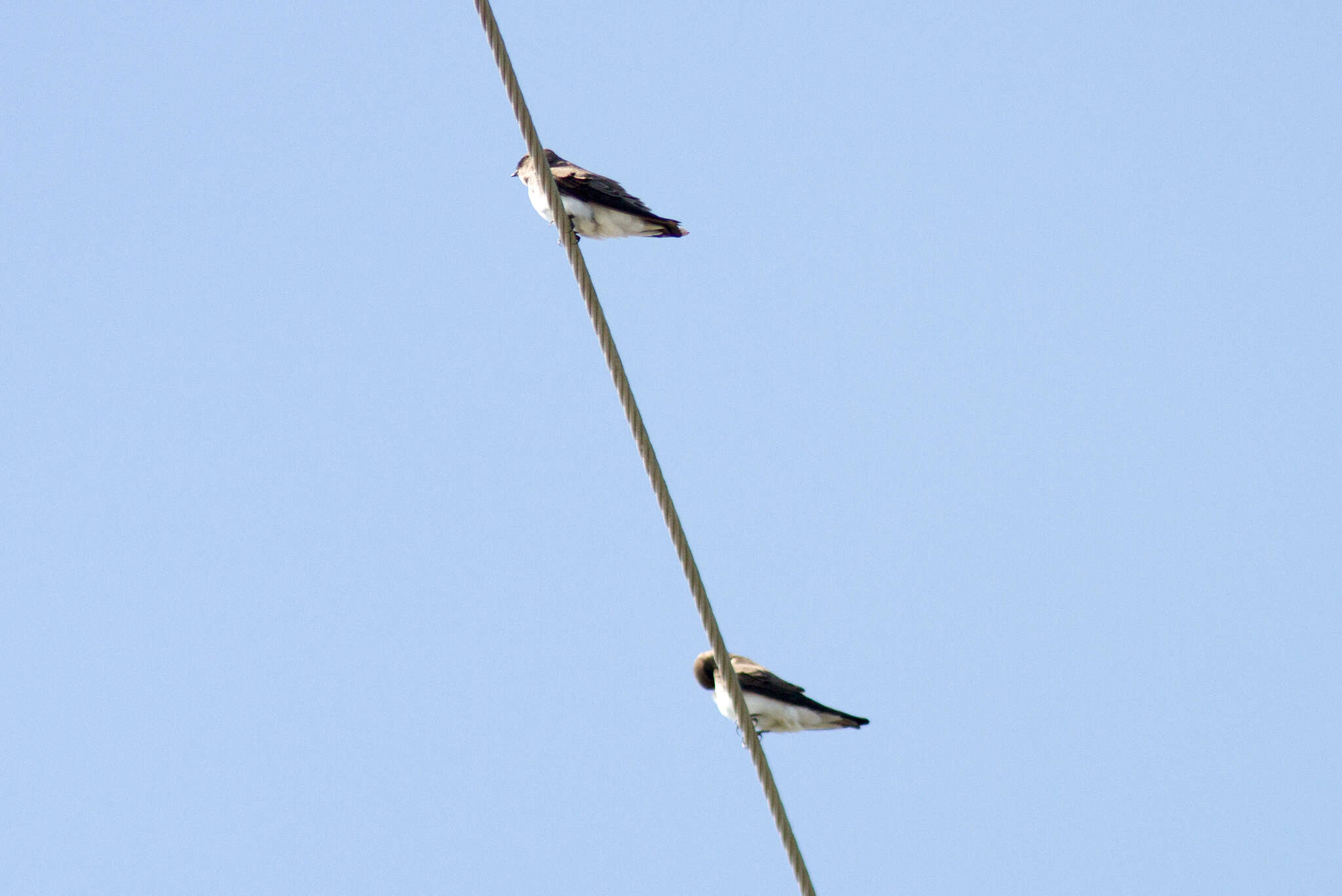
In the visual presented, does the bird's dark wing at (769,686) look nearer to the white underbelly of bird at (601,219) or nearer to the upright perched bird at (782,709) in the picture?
the upright perched bird at (782,709)

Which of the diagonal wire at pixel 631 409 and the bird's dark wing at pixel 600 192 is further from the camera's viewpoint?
the bird's dark wing at pixel 600 192

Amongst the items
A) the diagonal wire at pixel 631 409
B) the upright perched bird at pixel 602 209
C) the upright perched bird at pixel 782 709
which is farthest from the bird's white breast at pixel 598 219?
the diagonal wire at pixel 631 409

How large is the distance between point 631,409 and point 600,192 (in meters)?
4.07

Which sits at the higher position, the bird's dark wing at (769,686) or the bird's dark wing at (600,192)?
the bird's dark wing at (600,192)

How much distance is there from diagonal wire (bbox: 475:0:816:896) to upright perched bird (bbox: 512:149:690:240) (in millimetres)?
3378

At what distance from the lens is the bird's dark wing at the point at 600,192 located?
10.1 metres

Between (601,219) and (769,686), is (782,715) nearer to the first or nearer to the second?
(769,686)

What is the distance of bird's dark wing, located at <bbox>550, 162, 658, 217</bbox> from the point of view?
10078 millimetres

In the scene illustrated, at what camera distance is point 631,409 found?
6.38 m

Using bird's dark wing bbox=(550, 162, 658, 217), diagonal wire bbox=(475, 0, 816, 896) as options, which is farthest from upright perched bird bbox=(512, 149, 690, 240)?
diagonal wire bbox=(475, 0, 816, 896)

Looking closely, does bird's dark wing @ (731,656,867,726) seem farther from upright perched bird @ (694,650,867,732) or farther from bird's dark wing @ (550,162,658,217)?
bird's dark wing @ (550,162,658,217)

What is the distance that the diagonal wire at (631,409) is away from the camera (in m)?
6.33

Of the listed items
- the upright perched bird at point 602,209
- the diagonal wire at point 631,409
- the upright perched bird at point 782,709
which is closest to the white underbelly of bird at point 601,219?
Result: the upright perched bird at point 602,209

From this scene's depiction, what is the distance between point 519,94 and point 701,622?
2.18 meters
